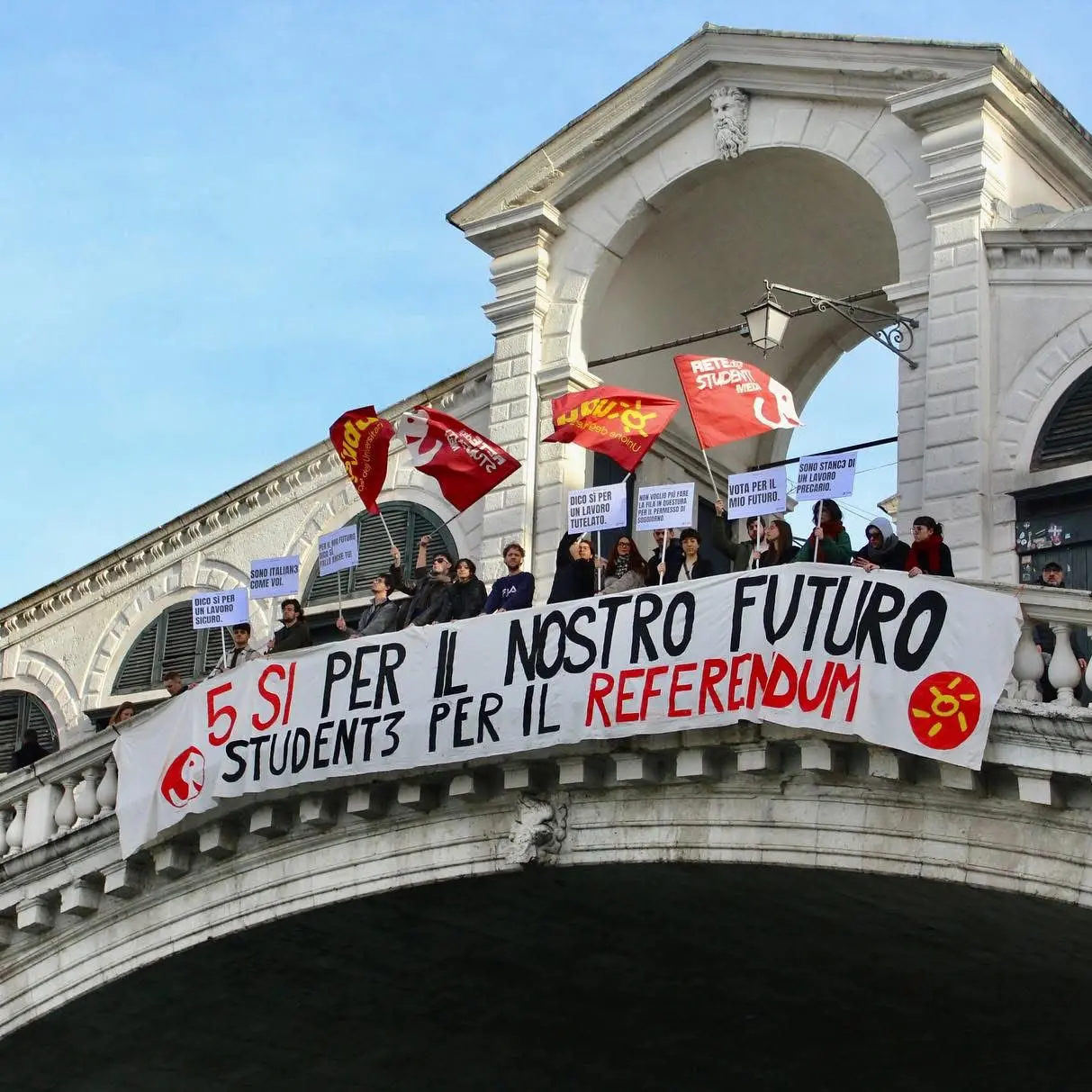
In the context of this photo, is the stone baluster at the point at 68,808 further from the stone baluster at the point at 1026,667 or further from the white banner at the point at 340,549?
the stone baluster at the point at 1026,667

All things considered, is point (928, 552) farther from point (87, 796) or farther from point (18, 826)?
point (18, 826)

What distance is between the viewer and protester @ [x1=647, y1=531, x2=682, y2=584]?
20.5m

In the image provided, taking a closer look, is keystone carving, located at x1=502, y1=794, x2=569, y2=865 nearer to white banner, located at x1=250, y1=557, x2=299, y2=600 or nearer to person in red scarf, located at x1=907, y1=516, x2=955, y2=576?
person in red scarf, located at x1=907, y1=516, x2=955, y2=576

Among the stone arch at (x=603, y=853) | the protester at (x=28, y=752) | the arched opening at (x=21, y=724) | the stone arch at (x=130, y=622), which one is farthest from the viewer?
the arched opening at (x=21, y=724)

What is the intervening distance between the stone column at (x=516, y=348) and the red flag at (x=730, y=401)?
3672 millimetres

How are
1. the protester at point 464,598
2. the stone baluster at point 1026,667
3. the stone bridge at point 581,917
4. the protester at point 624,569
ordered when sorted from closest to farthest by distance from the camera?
the stone baluster at point 1026,667
the stone bridge at point 581,917
the protester at point 624,569
the protester at point 464,598

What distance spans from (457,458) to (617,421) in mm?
2093

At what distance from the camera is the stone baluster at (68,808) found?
21.8 m

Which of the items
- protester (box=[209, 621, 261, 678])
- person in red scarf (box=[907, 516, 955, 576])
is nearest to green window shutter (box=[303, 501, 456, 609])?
protester (box=[209, 621, 261, 678])

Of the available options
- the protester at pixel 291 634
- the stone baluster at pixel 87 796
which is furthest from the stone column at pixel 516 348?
the stone baluster at pixel 87 796

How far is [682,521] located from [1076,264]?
15.2 feet

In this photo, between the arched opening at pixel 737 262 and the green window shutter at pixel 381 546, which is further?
the green window shutter at pixel 381 546

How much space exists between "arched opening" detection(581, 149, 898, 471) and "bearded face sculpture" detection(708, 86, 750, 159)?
0.18 metres

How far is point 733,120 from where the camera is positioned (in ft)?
76.5
